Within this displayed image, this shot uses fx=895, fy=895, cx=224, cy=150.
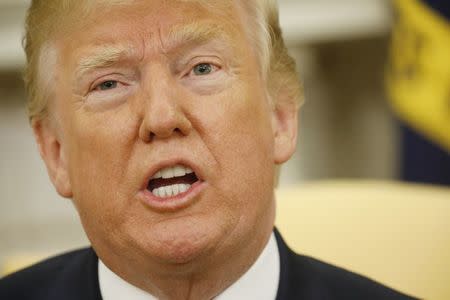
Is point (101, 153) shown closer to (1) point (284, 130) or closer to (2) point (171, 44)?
(2) point (171, 44)

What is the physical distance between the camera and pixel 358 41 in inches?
146

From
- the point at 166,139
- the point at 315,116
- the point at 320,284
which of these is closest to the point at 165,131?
the point at 166,139

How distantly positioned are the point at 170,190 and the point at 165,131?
2.7 inches

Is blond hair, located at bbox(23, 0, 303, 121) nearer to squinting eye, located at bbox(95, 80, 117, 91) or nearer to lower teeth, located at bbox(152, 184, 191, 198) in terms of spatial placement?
squinting eye, located at bbox(95, 80, 117, 91)

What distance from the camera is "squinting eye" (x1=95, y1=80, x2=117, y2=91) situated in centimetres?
105

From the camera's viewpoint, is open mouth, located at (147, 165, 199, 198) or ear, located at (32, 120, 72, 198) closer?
open mouth, located at (147, 165, 199, 198)

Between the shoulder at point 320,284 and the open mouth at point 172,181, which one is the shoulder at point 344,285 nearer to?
the shoulder at point 320,284

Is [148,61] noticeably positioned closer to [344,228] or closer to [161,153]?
[161,153]

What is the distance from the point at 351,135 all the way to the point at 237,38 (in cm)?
275

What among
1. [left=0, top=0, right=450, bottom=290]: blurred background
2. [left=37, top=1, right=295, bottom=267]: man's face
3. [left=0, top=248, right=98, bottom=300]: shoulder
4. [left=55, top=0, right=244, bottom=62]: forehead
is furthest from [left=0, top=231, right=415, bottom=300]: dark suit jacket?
[left=0, top=0, right=450, bottom=290]: blurred background

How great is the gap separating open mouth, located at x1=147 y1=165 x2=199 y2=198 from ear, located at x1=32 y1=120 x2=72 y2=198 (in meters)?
0.16

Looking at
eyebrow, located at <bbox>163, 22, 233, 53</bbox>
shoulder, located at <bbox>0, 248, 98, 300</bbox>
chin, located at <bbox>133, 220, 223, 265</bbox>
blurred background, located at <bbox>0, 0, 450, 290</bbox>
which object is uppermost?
eyebrow, located at <bbox>163, 22, 233, 53</bbox>

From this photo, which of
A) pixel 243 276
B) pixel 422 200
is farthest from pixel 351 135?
pixel 243 276

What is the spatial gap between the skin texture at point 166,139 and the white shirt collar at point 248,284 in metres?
0.02
